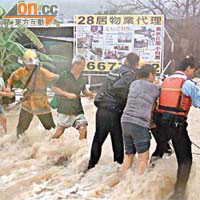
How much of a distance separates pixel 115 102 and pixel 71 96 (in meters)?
0.87

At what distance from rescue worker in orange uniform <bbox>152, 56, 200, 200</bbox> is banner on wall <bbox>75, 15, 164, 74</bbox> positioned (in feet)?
25.7

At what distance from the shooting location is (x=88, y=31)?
13.0 m

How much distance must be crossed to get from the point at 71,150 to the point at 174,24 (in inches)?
533

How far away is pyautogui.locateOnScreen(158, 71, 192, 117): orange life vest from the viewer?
4.73m

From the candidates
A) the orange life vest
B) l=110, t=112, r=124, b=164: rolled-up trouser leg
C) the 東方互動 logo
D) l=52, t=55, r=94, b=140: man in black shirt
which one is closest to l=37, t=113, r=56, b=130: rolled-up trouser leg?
l=52, t=55, r=94, b=140: man in black shirt

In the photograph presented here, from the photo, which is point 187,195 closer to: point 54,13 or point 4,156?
point 4,156

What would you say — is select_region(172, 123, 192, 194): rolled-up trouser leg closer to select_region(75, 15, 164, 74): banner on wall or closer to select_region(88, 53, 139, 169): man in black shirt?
select_region(88, 53, 139, 169): man in black shirt

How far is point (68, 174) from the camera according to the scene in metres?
5.79

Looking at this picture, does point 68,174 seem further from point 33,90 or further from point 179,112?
point 179,112

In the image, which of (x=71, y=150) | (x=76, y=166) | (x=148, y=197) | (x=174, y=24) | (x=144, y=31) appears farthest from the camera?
(x=174, y=24)

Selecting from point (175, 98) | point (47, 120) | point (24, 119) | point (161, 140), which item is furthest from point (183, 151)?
point (24, 119)

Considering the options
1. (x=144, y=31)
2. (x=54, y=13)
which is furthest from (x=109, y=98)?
(x=54, y=13)

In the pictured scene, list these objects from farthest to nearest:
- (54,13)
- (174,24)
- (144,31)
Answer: (174,24) → (54,13) → (144,31)

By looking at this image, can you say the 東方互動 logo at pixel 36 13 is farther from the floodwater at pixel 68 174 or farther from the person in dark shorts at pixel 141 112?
the person in dark shorts at pixel 141 112
